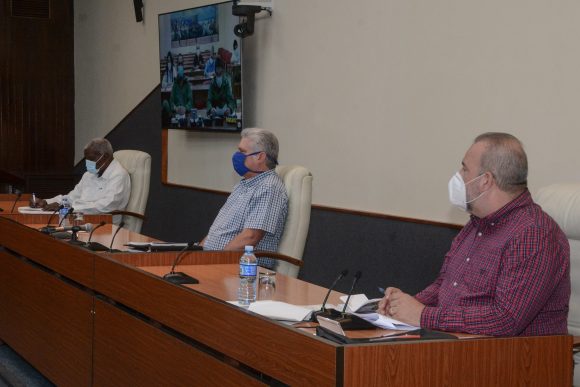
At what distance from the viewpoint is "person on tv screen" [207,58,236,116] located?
6.50 m

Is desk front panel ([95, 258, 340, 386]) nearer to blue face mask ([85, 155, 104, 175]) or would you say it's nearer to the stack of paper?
the stack of paper

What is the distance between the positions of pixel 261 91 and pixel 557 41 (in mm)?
2823

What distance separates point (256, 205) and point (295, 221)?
210mm

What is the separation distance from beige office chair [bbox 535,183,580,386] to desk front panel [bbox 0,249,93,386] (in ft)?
6.31

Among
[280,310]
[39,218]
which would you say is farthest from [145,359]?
[39,218]

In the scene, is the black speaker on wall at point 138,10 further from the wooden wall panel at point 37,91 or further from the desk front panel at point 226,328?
the desk front panel at point 226,328

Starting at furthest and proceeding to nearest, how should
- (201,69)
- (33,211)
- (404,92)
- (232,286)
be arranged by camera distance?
(201,69)
(33,211)
(404,92)
(232,286)

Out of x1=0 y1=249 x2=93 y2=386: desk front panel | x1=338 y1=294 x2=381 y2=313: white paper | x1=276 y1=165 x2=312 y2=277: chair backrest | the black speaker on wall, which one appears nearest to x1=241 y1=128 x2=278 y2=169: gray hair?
x1=276 y1=165 x2=312 y2=277: chair backrest

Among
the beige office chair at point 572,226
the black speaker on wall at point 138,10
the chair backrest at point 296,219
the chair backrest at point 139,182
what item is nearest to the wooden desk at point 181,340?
the chair backrest at point 296,219

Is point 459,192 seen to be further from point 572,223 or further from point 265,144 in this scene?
point 265,144

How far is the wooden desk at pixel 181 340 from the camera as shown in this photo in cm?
211

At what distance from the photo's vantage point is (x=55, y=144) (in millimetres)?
9797

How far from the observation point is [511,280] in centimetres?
245

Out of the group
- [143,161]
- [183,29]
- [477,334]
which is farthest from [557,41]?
[183,29]
